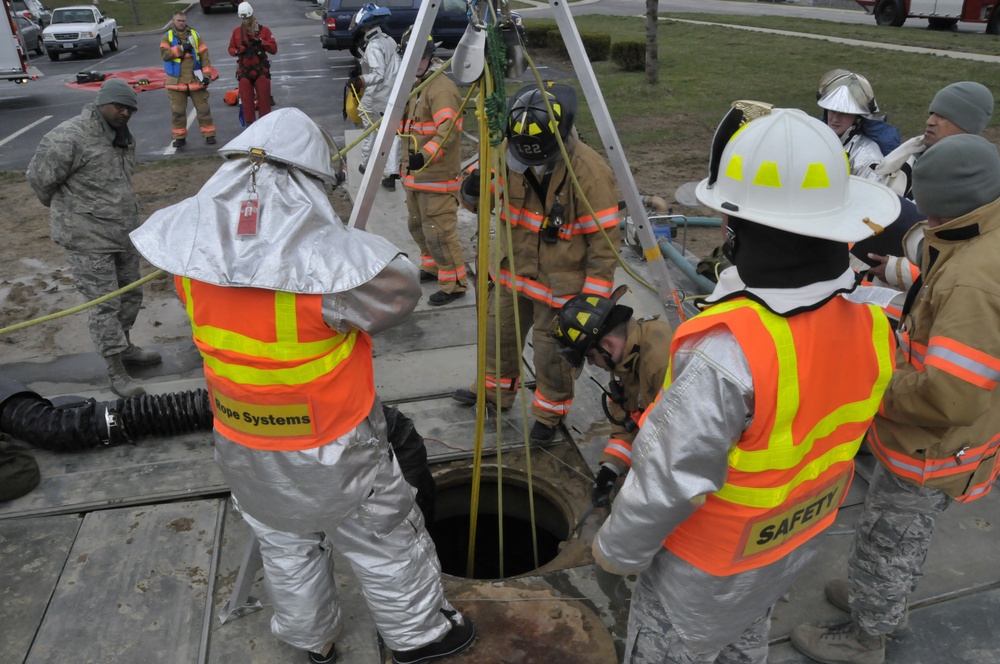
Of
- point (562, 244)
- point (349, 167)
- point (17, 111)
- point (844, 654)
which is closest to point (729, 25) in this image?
point (349, 167)

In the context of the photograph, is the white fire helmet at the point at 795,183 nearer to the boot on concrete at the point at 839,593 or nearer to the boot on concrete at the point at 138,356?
the boot on concrete at the point at 839,593

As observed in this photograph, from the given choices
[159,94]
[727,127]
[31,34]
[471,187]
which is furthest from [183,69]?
[31,34]

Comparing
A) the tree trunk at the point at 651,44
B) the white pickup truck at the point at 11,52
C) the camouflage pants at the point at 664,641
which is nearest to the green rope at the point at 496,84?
the camouflage pants at the point at 664,641

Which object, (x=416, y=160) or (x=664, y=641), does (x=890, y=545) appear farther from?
(x=416, y=160)

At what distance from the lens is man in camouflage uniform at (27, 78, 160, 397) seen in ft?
15.6

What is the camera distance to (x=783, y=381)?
185 centimetres

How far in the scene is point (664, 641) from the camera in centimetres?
232

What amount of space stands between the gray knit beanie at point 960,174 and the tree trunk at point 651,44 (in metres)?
12.2

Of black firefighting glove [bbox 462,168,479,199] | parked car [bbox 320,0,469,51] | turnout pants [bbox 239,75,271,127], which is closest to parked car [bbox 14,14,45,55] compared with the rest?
parked car [bbox 320,0,469,51]

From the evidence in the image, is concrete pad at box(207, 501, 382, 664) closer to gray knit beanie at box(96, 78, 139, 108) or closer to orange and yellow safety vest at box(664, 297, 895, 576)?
orange and yellow safety vest at box(664, 297, 895, 576)

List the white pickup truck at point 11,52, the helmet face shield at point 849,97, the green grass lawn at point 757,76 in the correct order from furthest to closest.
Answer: the white pickup truck at point 11,52 < the green grass lawn at point 757,76 < the helmet face shield at point 849,97

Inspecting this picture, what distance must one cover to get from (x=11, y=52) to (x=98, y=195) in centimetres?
1359

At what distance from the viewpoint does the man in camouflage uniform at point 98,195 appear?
15.6ft

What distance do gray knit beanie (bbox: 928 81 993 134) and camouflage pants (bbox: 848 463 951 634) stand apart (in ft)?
6.04
